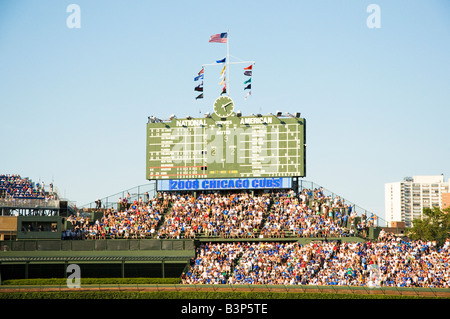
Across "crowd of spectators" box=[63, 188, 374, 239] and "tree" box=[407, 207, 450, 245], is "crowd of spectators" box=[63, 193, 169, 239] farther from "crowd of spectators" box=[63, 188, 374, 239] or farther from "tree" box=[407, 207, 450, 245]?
"tree" box=[407, 207, 450, 245]

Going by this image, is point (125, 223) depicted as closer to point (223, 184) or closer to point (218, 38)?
point (223, 184)

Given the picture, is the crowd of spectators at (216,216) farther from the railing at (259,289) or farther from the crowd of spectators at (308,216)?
the railing at (259,289)

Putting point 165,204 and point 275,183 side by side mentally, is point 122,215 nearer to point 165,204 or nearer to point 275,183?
point 165,204

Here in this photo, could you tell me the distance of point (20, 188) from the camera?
105938 mm

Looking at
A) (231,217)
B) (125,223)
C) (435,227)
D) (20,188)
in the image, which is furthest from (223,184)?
(20,188)

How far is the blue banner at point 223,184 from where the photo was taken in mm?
63469

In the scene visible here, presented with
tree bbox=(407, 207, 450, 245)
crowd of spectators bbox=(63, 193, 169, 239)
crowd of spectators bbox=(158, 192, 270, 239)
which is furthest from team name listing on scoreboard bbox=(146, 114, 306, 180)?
tree bbox=(407, 207, 450, 245)

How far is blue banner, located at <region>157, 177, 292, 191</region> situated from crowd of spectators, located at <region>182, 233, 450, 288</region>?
20.4ft

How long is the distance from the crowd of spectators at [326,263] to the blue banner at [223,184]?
6.21 meters

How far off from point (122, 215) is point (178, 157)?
7.84 m

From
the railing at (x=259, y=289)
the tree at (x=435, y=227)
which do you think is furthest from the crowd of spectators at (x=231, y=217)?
the tree at (x=435, y=227)

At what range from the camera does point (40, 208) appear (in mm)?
86625

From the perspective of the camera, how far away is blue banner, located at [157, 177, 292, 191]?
208 ft
